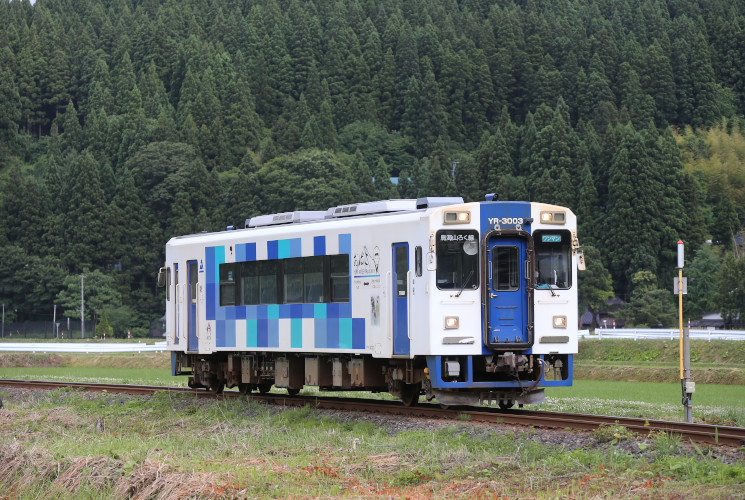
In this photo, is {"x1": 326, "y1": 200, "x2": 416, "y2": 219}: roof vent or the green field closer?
{"x1": 326, "y1": 200, "x2": 416, "y2": 219}: roof vent

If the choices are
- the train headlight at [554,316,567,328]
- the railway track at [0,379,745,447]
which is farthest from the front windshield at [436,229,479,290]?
the railway track at [0,379,745,447]

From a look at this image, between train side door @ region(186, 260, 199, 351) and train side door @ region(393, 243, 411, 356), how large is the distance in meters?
7.09

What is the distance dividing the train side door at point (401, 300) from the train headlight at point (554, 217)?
2208 mm

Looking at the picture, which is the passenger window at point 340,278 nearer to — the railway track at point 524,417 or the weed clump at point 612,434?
the railway track at point 524,417

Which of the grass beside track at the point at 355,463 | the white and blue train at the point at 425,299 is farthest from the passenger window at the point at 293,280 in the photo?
the grass beside track at the point at 355,463

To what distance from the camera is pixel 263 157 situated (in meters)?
129

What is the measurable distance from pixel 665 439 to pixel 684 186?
283 feet

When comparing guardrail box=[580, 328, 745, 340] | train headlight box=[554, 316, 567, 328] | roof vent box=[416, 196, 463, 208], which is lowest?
guardrail box=[580, 328, 745, 340]

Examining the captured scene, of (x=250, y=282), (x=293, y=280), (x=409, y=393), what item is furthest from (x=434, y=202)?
(x=250, y=282)

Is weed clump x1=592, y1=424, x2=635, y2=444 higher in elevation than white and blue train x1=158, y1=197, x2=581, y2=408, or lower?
lower

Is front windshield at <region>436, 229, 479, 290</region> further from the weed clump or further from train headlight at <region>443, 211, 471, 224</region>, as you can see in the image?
the weed clump

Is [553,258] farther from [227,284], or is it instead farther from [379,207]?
[227,284]

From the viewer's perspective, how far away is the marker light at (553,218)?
65.9 ft

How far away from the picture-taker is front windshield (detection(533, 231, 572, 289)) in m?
20.1
